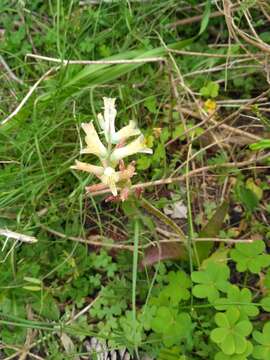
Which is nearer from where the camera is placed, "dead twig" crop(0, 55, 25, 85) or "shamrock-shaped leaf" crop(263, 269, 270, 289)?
"shamrock-shaped leaf" crop(263, 269, 270, 289)

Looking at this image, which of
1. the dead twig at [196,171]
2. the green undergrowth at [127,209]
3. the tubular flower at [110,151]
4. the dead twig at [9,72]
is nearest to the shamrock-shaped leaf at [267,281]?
the green undergrowth at [127,209]

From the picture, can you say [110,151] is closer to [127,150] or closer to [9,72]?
[127,150]

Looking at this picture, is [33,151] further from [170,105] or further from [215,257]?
[215,257]

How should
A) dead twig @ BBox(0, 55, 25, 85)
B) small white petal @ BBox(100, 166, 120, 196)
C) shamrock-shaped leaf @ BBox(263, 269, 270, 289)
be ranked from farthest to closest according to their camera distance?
1. dead twig @ BBox(0, 55, 25, 85)
2. shamrock-shaped leaf @ BBox(263, 269, 270, 289)
3. small white petal @ BBox(100, 166, 120, 196)

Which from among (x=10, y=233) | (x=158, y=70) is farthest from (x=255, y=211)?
(x=10, y=233)

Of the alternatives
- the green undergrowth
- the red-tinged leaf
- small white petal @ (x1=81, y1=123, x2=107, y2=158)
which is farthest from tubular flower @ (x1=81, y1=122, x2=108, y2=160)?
the red-tinged leaf

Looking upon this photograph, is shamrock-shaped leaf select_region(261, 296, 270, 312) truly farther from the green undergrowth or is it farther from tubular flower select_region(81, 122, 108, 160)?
tubular flower select_region(81, 122, 108, 160)
